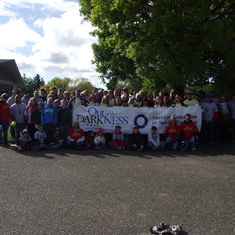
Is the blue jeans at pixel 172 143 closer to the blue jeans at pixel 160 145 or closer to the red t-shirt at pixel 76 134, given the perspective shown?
the blue jeans at pixel 160 145

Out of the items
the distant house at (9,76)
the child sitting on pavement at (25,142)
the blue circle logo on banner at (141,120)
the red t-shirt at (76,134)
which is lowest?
the child sitting on pavement at (25,142)

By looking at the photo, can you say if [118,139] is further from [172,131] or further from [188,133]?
[188,133]

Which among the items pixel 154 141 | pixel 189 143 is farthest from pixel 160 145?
pixel 189 143

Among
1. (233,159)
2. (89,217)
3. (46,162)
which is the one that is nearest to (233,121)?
(233,159)

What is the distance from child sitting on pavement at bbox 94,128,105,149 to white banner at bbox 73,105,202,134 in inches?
22.8

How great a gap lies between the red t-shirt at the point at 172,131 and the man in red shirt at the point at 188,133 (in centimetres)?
19

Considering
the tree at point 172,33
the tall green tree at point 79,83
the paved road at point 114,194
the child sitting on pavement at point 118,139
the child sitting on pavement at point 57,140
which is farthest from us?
the tall green tree at point 79,83

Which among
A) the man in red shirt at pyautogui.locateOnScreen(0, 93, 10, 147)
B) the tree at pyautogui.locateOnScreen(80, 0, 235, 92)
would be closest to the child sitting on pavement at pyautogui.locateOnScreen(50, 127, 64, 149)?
→ the man in red shirt at pyautogui.locateOnScreen(0, 93, 10, 147)

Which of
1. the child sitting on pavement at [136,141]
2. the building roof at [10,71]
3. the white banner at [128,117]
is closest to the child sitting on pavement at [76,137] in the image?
the white banner at [128,117]

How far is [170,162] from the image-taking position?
700cm

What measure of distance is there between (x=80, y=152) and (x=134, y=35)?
6.02m

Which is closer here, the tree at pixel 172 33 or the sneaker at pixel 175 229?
the sneaker at pixel 175 229

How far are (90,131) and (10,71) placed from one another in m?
16.8

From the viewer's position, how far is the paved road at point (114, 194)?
360 centimetres
